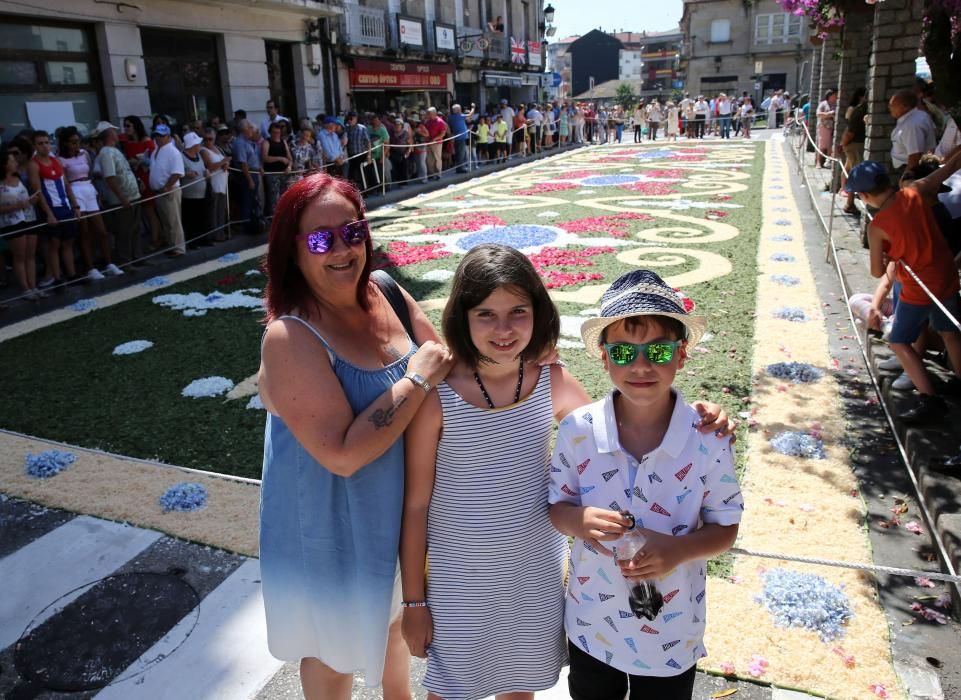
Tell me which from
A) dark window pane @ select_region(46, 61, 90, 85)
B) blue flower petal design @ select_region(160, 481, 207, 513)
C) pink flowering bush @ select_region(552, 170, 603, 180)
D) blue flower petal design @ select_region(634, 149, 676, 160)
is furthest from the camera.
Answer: blue flower petal design @ select_region(634, 149, 676, 160)

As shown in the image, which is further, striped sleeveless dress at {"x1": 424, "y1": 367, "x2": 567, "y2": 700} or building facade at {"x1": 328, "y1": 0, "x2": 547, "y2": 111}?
building facade at {"x1": 328, "y1": 0, "x2": 547, "y2": 111}

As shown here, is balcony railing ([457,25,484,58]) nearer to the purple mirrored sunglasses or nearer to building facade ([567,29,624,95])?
the purple mirrored sunglasses

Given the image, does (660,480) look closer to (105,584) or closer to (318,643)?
(318,643)

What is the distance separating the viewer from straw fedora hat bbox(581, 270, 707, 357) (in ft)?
5.36

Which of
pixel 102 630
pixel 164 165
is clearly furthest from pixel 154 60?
pixel 102 630

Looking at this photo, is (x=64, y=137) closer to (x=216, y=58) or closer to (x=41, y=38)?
(x=41, y=38)

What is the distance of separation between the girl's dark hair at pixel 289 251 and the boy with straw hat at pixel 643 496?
0.70 m

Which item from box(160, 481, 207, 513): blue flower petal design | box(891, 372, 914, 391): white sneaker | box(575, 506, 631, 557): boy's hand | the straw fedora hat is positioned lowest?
box(160, 481, 207, 513): blue flower petal design

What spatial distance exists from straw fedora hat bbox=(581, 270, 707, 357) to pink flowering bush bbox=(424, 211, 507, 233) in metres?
8.86

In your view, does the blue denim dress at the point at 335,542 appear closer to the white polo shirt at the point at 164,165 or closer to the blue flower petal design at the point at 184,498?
the blue flower petal design at the point at 184,498

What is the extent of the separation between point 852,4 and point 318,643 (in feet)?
27.7

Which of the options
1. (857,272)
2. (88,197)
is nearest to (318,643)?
(857,272)

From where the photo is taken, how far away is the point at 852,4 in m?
7.70

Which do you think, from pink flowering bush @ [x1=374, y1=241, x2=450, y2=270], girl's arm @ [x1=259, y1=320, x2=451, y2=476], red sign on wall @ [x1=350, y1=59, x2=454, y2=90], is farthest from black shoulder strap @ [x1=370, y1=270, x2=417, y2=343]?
red sign on wall @ [x1=350, y1=59, x2=454, y2=90]
